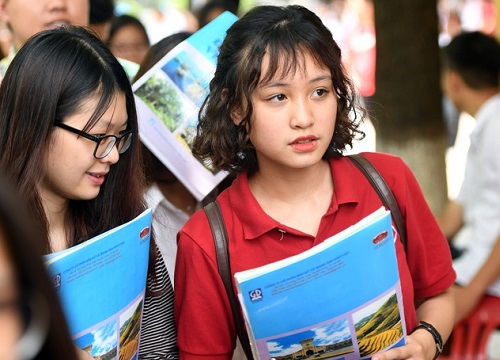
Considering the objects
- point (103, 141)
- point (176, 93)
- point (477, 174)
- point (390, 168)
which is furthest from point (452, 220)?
point (103, 141)

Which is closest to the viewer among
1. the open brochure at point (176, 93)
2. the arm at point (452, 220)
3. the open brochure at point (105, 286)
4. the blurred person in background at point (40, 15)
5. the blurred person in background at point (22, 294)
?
the blurred person in background at point (22, 294)

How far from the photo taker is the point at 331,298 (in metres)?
1.99

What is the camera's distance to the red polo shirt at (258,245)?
223 cm

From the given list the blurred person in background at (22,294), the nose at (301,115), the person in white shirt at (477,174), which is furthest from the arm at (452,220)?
the blurred person in background at (22,294)

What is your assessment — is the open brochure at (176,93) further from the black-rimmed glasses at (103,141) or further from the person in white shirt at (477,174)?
the person in white shirt at (477,174)

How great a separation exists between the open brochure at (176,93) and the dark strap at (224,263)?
0.56 m

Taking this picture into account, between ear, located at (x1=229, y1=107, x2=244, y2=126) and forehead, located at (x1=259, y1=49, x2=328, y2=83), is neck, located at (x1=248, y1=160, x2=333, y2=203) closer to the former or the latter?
ear, located at (x1=229, y1=107, x2=244, y2=126)

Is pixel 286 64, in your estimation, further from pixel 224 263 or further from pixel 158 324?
pixel 158 324

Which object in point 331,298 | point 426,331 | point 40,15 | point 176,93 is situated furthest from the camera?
point 40,15

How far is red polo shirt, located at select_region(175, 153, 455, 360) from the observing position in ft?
7.30

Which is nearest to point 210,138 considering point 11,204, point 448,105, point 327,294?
point 327,294

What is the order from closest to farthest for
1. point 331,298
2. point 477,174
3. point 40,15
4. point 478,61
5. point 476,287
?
1. point 331,298
2. point 40,15
3. point 476,287
4. point 477,174
5. point 478,61

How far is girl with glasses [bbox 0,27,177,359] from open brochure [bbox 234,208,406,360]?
1.67 feet

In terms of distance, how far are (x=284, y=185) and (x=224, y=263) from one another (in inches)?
11.9
